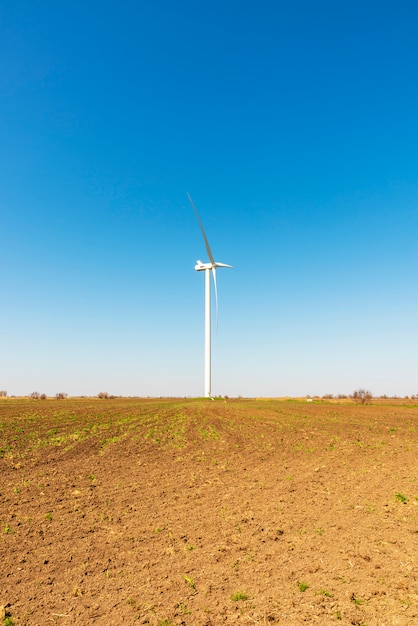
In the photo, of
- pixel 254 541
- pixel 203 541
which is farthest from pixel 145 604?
pixel 254 541

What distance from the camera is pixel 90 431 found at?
93.7ft

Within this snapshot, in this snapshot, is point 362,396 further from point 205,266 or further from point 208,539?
point 208,539

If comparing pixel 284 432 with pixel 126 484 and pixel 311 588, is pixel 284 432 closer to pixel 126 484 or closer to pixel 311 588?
pixel 126 484

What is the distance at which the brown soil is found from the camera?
671cm

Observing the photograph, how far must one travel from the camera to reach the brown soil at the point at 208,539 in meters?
6.71

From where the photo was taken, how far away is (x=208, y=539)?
31.1 feet

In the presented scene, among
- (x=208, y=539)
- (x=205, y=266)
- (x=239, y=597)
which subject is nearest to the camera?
(x=239, y=597)

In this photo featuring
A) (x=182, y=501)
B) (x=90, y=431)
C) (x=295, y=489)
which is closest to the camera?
(x=182, y=501)

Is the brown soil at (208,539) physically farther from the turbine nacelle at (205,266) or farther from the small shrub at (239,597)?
the turbine nacelle at (205,266)

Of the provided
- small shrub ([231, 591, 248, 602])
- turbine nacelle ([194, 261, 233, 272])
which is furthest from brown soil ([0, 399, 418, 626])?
turbine nacelle ([194, 261, 233, 272])

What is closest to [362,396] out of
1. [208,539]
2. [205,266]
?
[205,266]

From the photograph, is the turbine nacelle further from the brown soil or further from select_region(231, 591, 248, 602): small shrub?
select_region(231, 591, 248, 602): small shrub

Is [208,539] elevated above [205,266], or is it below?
below

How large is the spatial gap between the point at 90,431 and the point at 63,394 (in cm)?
8313
